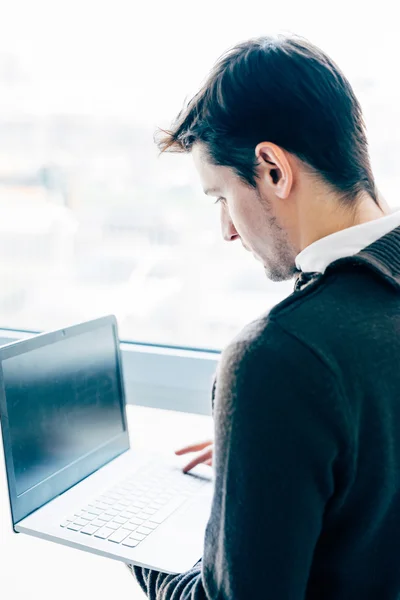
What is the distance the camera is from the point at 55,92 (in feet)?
5.22

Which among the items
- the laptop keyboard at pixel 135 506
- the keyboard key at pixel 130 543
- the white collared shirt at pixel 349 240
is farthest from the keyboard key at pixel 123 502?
the white collared shirt at pixel 349 240

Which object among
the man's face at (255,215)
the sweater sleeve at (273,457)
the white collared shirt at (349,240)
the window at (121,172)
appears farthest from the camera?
the window at (121,172)

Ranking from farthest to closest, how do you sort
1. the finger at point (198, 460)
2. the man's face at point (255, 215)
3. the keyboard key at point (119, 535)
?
the finger at point (198, 460), the keyboard key at point (119, 535), the man's face at point (255, 215)

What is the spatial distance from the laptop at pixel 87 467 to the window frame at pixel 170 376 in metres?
0.32

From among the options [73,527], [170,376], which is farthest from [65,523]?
[170,376]

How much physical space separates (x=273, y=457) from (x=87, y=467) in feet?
2.05

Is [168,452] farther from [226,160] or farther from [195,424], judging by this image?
[226,160]

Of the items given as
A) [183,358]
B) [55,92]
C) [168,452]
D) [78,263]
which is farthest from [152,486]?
[55,92]

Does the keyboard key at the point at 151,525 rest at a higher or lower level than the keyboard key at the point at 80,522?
lower

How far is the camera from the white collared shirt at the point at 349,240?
649mm

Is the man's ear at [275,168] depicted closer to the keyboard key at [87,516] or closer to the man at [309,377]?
the man at [309,377]

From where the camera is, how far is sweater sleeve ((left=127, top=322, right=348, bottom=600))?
20.4 inches

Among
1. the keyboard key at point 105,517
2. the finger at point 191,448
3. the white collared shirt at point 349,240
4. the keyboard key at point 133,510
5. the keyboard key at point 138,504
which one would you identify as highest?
the white collared shirt at point 349,240

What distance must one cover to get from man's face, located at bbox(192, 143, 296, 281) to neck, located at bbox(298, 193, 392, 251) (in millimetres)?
43
